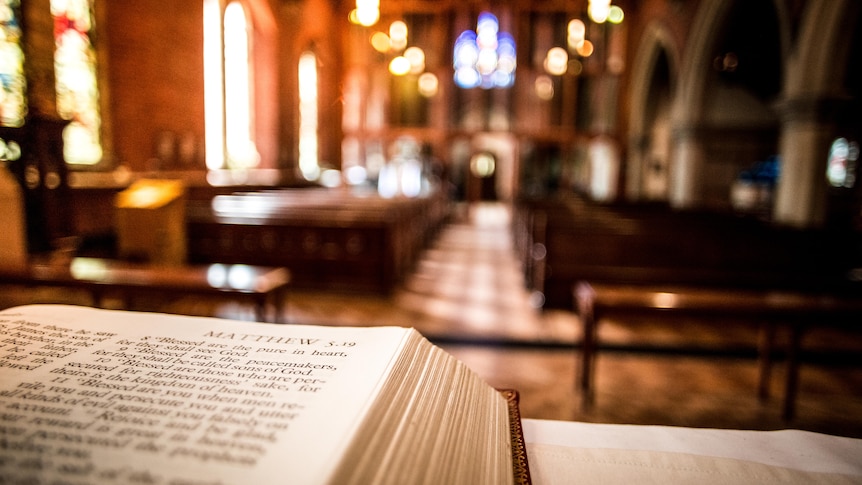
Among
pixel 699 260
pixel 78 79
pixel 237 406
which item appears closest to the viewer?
pixel 237 406

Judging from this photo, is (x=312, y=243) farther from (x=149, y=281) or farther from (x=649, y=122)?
(x=649, y=122)

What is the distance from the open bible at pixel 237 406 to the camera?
489 mm

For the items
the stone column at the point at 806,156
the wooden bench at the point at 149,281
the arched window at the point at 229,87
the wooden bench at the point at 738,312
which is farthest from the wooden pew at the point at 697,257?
the arched window at the point at 229,87

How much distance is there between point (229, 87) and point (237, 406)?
33.8 ft

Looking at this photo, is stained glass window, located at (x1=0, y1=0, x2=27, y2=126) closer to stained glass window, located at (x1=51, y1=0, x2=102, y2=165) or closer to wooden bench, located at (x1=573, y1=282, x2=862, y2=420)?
stained glass window, located at (x1=51, y1=0, x2=102, y2=165)

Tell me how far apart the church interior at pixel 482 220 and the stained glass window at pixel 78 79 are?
0.07ft

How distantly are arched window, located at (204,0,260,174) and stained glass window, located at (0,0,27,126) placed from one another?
396 centimetres

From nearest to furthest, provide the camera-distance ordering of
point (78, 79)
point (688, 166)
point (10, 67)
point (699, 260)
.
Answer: point (10, 67) → point (699, 260) → point (78, 79) → point (688, 166)

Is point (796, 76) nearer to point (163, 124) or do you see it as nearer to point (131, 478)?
point (131, 478)

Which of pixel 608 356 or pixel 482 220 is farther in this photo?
pixel 482 220

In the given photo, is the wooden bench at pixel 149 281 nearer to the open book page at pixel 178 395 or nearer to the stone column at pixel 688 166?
the open book page at pixel 178 395

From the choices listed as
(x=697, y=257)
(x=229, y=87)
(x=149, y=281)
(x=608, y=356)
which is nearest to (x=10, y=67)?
(x=149, y=281)

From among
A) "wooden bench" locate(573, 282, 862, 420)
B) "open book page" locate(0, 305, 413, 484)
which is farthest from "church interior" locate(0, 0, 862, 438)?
"open book page" locate(0, 305, 413, 484)

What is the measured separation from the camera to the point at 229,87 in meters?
9.80
